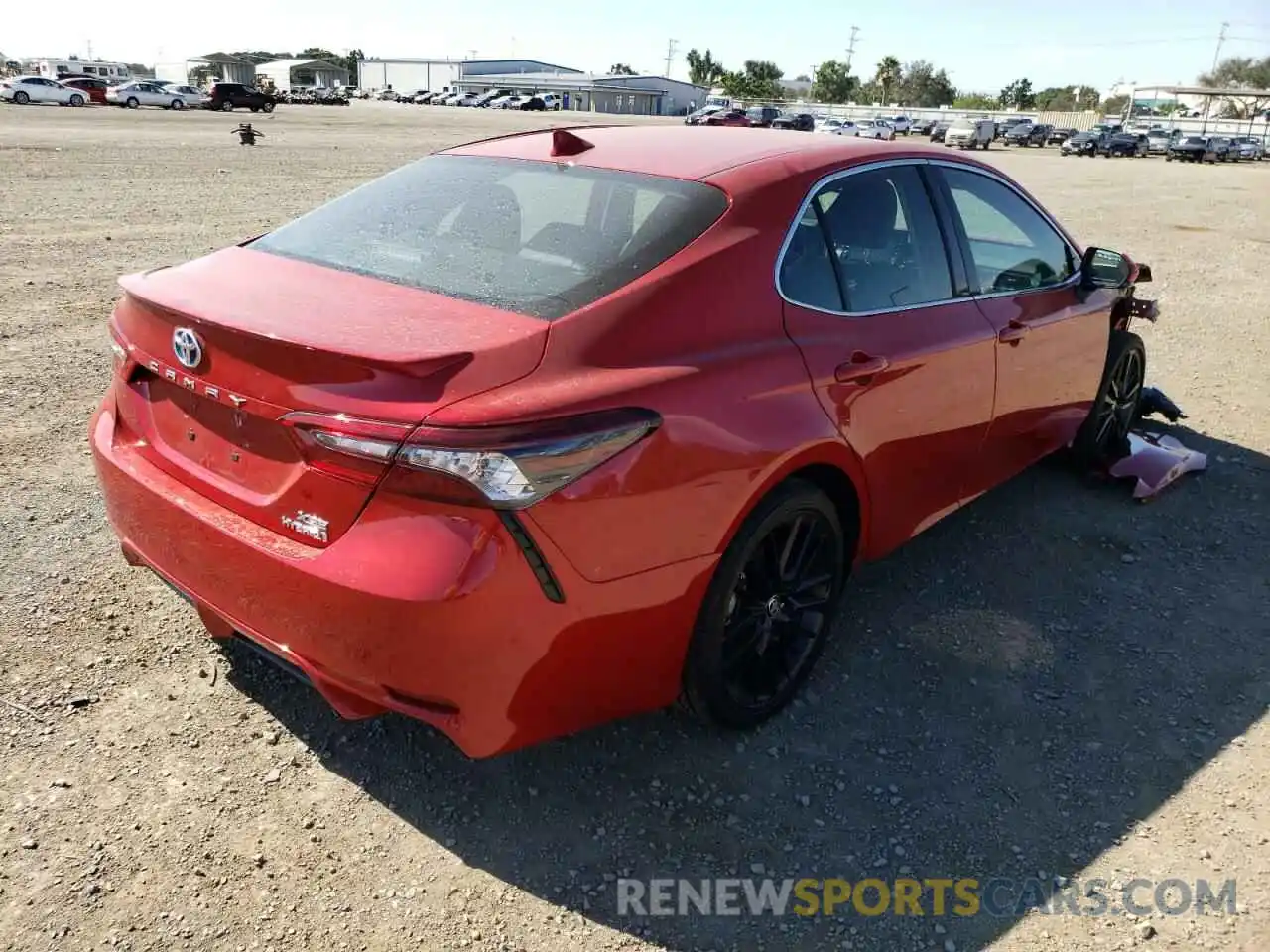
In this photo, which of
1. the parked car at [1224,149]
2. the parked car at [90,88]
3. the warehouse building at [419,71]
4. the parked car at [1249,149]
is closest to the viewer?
the parked car at [1224,149]

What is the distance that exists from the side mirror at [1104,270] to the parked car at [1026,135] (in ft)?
194

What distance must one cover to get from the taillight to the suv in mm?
55627

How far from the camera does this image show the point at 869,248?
325 centimetres

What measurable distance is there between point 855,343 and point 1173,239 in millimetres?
14206

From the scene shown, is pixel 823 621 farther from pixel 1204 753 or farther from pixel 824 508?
pixel 1204 753

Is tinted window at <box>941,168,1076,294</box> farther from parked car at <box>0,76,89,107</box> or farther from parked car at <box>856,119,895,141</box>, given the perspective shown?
parked car at <box>0,76,89,107</box>

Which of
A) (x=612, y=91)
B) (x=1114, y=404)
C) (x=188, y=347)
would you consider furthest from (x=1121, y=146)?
(x=612, y=91)

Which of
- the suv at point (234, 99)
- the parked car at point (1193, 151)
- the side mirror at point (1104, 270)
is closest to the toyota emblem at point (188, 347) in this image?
the side mirror at point (1104, 270)

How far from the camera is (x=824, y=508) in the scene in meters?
3.01

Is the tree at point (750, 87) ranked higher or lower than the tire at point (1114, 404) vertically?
higher

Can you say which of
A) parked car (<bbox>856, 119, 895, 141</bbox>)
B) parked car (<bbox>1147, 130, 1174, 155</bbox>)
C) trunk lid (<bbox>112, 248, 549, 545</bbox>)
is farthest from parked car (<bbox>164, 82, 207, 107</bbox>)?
trunk lid (<bbox>112, 248, 549, 545</bbox>)

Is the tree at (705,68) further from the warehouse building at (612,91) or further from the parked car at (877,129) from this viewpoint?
the parked car at (877,129)

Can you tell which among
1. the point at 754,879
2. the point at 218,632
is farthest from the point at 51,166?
the point at 754,879

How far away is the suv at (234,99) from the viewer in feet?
167
